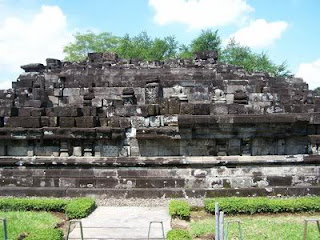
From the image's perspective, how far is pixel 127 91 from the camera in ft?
37.3

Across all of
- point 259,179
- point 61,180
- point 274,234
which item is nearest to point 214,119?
point 259,179

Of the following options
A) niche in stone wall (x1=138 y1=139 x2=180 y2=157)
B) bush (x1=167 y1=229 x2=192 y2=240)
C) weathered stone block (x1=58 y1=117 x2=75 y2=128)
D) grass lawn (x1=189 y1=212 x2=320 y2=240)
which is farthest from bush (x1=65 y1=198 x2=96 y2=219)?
weathered stone block (x1=58 y1=117 x2=75 y2=128)

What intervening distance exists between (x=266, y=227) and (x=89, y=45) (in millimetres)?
40169

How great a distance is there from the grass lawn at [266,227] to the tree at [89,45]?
38229 millimetres

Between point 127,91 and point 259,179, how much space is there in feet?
14.7

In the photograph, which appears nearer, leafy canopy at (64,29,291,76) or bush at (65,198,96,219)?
bush at (65,198,96,219)

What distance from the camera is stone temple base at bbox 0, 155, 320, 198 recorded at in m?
9.57

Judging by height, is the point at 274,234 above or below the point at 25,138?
below

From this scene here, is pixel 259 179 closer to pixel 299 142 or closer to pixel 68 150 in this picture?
pixel 299 142

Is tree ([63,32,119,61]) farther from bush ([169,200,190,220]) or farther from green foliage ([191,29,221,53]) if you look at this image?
bush ([169,200,190,220])

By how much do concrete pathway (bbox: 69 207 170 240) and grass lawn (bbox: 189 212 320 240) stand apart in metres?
0.65

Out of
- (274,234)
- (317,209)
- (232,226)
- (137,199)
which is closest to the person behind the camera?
(274,234)

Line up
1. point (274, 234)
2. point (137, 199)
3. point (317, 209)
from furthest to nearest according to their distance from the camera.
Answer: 1. point (137, 199)
2. point (317, 209)
3. point (274, 234)

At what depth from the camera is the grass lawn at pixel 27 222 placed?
6938mm
